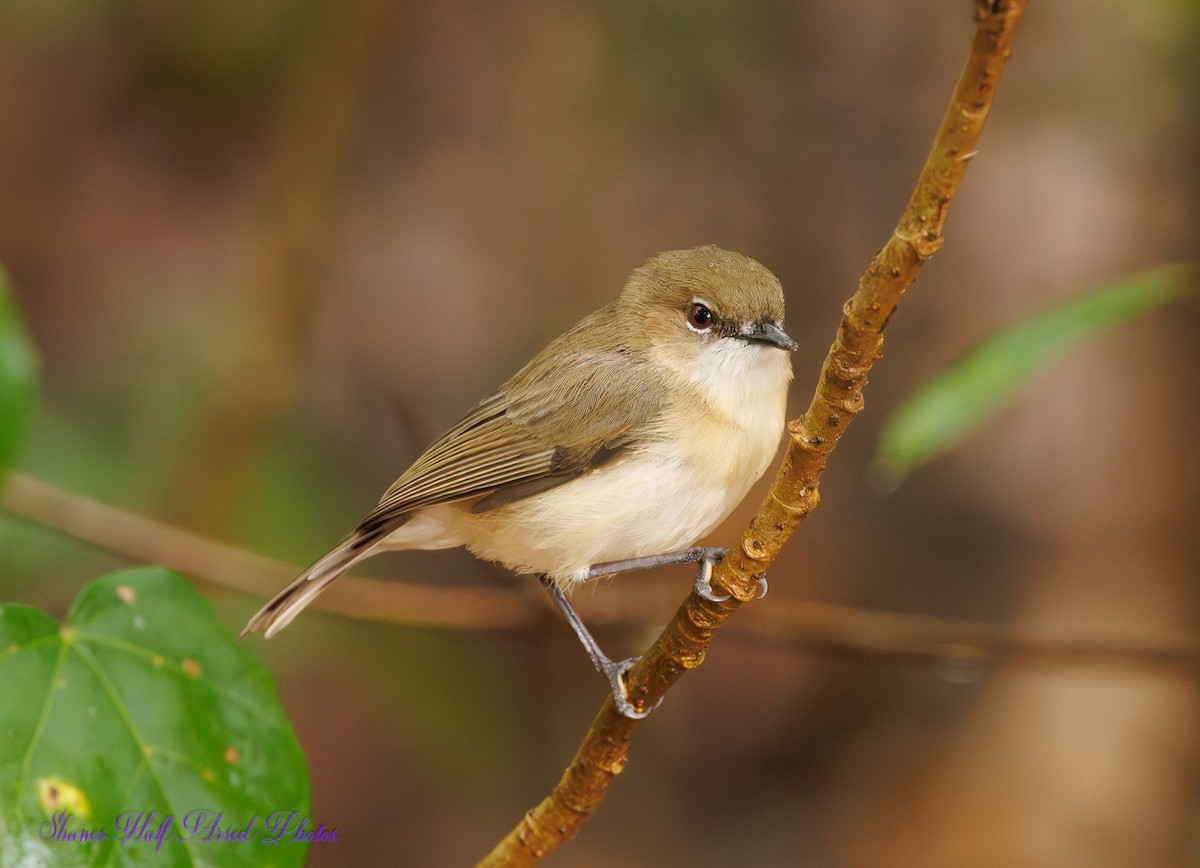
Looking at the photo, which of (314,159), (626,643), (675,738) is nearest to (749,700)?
(675,738)

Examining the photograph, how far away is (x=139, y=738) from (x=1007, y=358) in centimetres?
217

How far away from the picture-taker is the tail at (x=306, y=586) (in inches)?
122

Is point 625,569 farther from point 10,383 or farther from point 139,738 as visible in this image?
point 10,383

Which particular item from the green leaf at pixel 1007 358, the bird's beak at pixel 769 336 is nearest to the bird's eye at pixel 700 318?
the bird's beak at pixel 769 336

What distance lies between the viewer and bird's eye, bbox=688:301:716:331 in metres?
3.23

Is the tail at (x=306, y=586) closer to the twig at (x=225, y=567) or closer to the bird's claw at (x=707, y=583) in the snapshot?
the twig at (x=225, y=567)

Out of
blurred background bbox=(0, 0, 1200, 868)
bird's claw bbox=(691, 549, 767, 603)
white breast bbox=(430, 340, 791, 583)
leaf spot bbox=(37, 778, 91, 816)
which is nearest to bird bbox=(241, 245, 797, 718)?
white breast bbox=(430, 340, 791, 583)

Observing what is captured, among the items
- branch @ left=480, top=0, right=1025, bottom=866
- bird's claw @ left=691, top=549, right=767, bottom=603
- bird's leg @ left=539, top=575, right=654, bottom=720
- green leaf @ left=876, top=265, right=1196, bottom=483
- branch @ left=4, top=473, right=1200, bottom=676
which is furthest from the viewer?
branch @ left=4, top=473, right=1200, bottom=676

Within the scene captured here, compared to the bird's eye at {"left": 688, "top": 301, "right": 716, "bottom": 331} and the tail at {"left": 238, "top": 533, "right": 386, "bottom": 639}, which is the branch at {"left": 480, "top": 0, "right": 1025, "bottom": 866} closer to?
the tail at {"left": 238, "top": 533, "right": 386, "bottom": 639}

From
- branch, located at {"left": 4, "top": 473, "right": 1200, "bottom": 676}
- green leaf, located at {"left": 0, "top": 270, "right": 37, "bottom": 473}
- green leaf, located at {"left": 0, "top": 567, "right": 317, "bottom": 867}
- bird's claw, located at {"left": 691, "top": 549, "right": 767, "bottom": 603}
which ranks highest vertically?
green leaf, located at {"left": 0, "top": 270, "right": 37, "bottom": 473}

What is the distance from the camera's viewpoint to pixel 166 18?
18.9ft

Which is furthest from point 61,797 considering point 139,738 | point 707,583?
point 707,583

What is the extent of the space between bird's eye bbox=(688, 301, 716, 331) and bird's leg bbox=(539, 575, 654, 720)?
805mm

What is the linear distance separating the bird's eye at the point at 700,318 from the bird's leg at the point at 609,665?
2.64 feet
